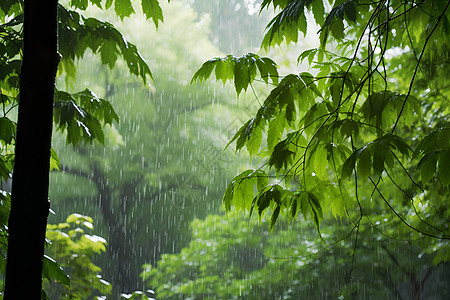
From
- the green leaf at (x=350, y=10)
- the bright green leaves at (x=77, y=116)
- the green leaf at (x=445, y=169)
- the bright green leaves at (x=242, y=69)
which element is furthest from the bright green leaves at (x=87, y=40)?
the green leaf at (x=445, y=169)

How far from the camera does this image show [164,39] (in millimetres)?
11852

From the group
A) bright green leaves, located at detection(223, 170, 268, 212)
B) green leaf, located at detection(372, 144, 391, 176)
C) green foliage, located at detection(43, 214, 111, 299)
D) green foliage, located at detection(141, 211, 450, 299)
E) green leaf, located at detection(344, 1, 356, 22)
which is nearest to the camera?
green leaf, located at detection(372, 144, 391, 176)

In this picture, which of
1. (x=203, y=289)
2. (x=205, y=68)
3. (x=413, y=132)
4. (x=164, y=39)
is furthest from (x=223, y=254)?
(x=205, y=68)

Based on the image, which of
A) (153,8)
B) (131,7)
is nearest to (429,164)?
(153,8)

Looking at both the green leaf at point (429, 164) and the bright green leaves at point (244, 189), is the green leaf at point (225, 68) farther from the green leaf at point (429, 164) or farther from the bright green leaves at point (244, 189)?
the green leaf at point (429, 164)

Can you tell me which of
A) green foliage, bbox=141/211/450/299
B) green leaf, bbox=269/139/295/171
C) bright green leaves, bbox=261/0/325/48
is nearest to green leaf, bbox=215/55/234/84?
bright green leaves, bbox=261/0/325/48

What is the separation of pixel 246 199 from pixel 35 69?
0.74 metres

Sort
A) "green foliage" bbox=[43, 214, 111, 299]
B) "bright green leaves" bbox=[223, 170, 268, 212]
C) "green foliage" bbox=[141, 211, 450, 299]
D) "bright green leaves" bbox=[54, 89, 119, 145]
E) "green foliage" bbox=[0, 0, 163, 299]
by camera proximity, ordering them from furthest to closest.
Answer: "green foliage" bbox=[141, 211, 450, 299] < "green foliage" bbox=[43, 214, 111, 299] < "bright green leaves" bbox=[54, 89, 119, 145] < "green foliage" bbox=[0, 0, 163, 299] < "bright green leaves" bbox=[223, 170, 268, 212]

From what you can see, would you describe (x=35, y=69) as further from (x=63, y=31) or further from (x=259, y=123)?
(x=63, y=31)

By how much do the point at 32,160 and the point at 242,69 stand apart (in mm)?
767

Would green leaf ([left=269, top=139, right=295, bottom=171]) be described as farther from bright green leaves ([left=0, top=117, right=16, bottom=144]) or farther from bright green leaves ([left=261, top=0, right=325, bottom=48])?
bright green leaves ([left=0, top=117, right=16, bottom=144])

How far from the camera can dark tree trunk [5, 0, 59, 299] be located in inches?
25.6

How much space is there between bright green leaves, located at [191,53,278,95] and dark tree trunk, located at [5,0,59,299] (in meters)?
0.66

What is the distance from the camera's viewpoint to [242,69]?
1.31 meters
